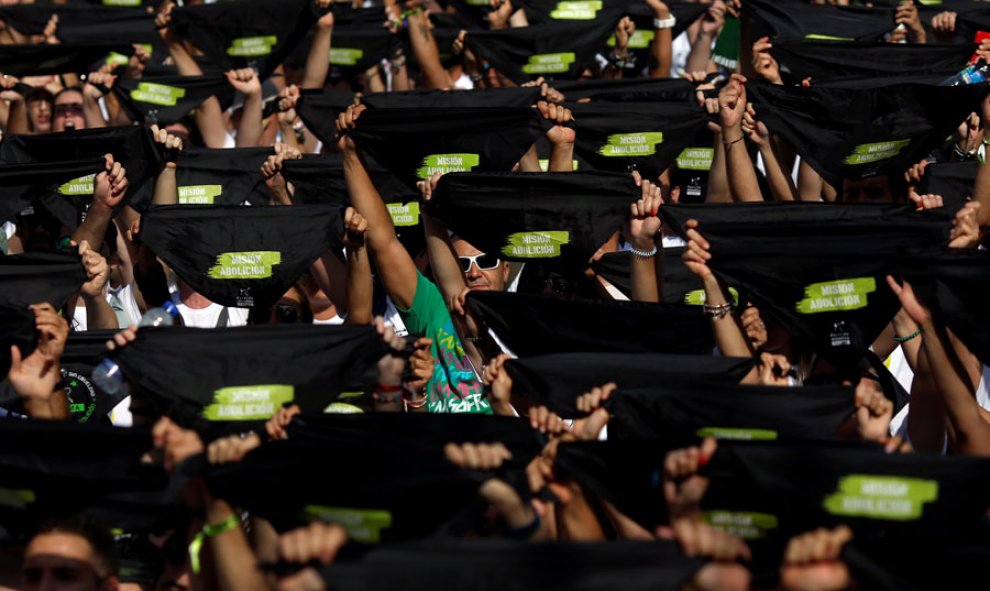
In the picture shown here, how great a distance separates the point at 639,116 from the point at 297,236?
6.92ft

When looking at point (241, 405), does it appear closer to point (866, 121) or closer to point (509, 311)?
point (509, 311)

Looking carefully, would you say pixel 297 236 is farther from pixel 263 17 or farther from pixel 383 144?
pixel 263 17

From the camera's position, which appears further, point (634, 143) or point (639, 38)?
point (639, 38)

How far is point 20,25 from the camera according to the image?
11.1 m

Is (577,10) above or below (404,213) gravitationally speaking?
above

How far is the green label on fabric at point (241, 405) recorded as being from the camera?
5844mm

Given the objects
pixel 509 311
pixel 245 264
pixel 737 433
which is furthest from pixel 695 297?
pixel 245 264

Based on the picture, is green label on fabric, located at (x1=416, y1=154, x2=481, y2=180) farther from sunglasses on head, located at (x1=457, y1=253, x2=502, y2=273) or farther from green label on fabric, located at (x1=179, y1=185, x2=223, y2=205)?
green label on fabric, located at (x1=179, y1=185, x2=223, y2=205)

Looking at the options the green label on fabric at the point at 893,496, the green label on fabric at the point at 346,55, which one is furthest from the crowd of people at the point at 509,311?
the green label on fabric at the point at 346,55

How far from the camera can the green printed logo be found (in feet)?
23.4

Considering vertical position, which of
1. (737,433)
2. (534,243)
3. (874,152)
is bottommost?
(737,433)

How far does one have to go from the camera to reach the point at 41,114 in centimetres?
984

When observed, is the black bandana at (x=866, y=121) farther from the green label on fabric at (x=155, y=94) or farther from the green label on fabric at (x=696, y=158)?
the green label on fabric at (x=155, y=94)

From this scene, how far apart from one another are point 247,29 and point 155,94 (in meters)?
0.87
